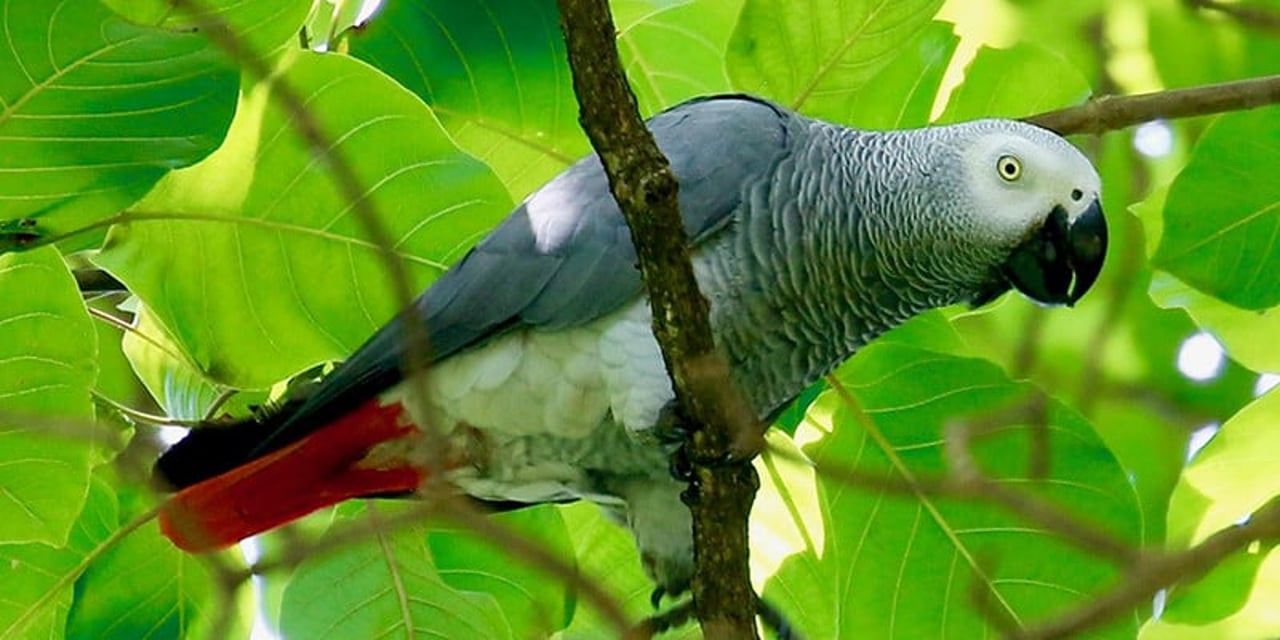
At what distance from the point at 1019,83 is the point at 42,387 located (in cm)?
148

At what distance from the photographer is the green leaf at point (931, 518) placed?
2260 mm

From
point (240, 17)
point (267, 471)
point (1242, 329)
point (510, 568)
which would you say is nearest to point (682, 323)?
point (240, 17)

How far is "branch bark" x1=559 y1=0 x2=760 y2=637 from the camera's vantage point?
1.44m

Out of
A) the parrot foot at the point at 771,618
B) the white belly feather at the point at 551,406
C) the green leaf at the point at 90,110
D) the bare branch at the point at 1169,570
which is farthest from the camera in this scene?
the parrot foot at the point at 771,618

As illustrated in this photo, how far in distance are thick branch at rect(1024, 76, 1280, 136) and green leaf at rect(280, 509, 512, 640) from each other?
3.65 ft

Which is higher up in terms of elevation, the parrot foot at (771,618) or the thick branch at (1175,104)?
the thick branch at (1175,104)

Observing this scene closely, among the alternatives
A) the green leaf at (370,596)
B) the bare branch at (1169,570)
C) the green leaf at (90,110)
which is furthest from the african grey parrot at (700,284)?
the bare branch at (1169,570)

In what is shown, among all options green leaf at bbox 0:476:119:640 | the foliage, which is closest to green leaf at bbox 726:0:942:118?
the foliage

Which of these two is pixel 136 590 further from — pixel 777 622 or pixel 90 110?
pixel 777 622

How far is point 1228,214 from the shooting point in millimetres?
2279

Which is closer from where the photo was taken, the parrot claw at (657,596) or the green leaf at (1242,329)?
the parrot claw at (657,596)

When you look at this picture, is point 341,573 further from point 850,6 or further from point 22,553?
point 850,6

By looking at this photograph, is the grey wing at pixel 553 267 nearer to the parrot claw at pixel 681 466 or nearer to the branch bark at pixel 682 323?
the parrot claw at pixel 681 466

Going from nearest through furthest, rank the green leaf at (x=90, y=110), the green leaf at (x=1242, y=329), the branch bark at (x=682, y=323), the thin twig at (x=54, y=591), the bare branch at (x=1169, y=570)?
the bare branch at (x=1169, y=570) < the branch bark at (x=682, y=323) < the green leaf at (x=90, y=110) < the thin twig at (x=54, y=591) < the green leaf at (x=1242, y=329)
